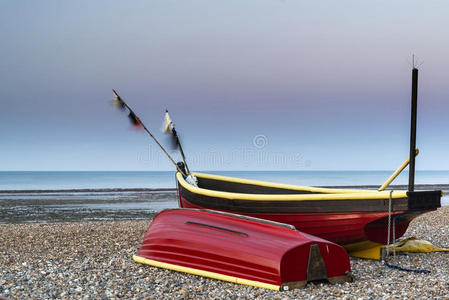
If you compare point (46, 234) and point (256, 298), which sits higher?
point (256, 298)

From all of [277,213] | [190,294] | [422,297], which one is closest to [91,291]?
[190,294]

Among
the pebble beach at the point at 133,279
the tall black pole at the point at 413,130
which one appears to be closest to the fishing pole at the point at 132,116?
the pebble beach at the point at 133,279

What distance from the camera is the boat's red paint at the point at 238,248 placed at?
5820 millimetres

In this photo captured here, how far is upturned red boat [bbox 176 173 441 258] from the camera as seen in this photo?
692 cm

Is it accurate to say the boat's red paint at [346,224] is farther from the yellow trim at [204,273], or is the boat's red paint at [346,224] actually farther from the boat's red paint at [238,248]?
the yellow trim at [204,273]

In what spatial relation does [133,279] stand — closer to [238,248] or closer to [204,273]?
[204,273]

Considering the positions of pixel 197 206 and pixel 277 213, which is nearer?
pixel 277 213

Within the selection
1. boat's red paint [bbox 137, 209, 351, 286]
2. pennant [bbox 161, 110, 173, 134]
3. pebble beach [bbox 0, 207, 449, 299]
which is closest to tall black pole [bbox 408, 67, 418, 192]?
pebble beach [bbox 0, 207, 449, 299]

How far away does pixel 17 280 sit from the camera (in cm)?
632

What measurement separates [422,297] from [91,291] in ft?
13.8

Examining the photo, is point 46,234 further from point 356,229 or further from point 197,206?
point 356,229

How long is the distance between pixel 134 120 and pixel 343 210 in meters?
5.47

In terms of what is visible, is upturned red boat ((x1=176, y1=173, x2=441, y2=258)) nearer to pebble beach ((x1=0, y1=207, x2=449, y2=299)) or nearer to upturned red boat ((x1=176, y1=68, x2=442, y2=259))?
upturned red boat ((x1=176, y1=68, x2=442, y2=259))

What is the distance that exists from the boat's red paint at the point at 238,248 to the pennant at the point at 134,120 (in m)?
3.55
